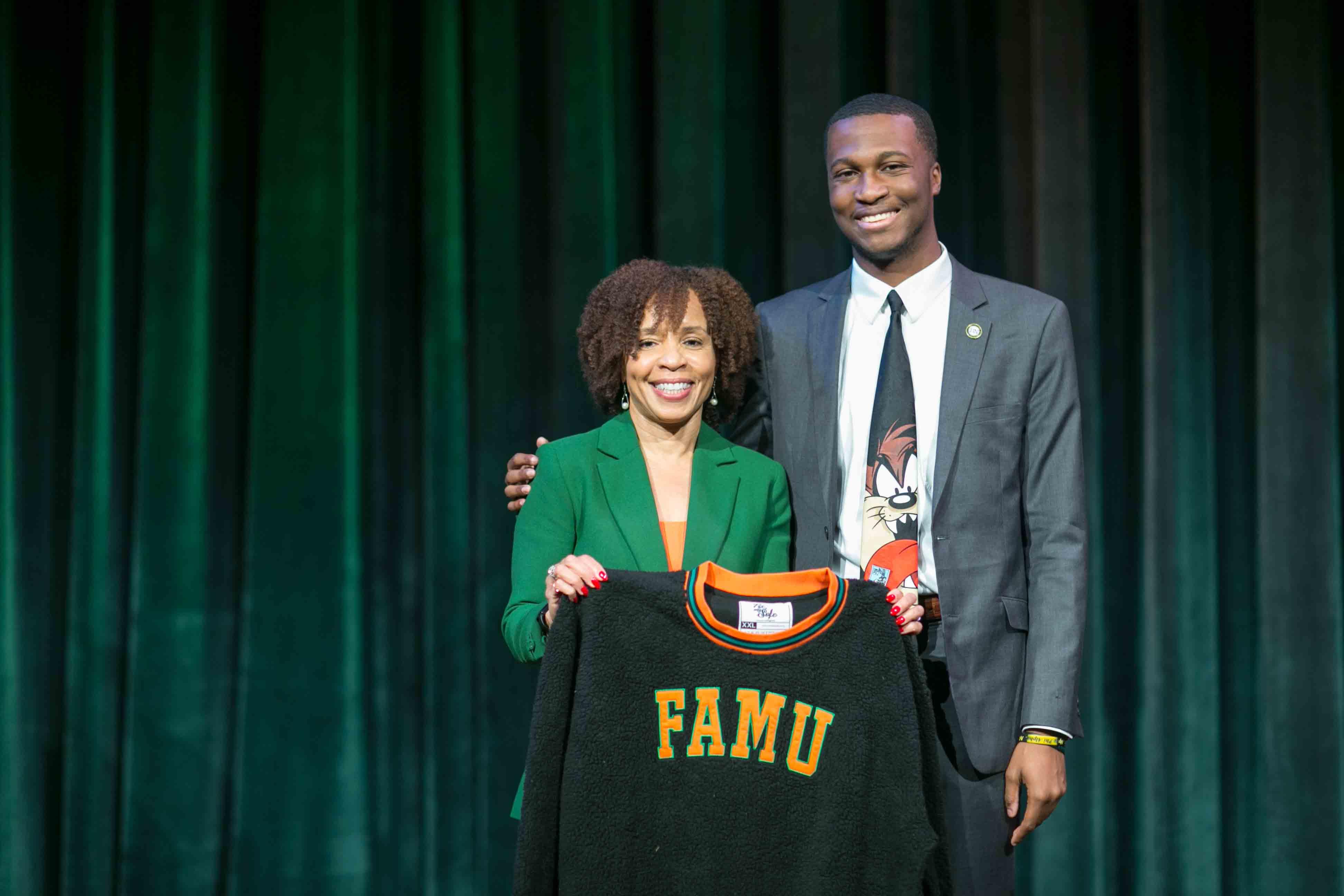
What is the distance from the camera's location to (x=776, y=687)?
1631 mm

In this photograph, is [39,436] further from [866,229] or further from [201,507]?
[866,229]

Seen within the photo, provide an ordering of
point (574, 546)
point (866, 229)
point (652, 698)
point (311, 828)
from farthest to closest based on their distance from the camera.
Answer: point (311, 828), point (866, 229), point (574, 546), point (652, 698)

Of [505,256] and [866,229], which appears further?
[505,256]

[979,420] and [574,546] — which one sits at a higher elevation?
[979,420]

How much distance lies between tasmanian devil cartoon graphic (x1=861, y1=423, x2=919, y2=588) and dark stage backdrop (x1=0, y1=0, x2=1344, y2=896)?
3.08 feet

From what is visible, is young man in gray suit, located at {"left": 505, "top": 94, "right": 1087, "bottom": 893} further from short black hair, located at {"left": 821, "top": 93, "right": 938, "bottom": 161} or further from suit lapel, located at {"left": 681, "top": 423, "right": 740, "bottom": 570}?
suit lapel, located at {"left": 681, "top": 423, "right": 740, "bottom": 570}

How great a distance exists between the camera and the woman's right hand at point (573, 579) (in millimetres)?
1616

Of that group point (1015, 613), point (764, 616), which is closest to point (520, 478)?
point (764, 616)

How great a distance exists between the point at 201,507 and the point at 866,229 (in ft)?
5.61

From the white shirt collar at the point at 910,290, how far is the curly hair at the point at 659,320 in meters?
0.20

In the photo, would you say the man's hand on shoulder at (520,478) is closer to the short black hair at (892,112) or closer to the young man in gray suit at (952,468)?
the young man in gray suit at (952,468)

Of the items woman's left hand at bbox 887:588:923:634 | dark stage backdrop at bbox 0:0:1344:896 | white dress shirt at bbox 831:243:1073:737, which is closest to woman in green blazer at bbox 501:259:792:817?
white dress shirt at bbox 831:243:1073:737

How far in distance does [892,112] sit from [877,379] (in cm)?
44

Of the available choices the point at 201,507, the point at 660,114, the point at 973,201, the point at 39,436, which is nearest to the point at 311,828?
the point at 201,507
